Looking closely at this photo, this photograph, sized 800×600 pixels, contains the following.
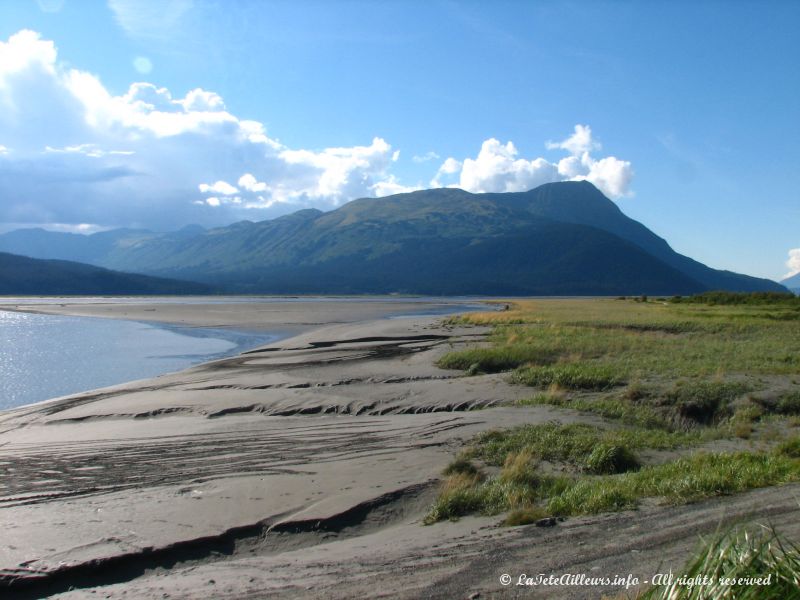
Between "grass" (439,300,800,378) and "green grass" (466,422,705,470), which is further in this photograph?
"grass" (439,300,800,378)

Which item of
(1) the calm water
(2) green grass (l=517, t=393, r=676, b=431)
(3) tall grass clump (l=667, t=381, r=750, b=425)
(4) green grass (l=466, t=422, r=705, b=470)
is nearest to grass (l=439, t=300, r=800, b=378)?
(3) tall grass clump (l=667, t=381, r=750, b=425)

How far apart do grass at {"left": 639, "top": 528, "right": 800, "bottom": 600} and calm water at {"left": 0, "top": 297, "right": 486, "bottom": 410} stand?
21.1 m

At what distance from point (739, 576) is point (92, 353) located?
35342mm

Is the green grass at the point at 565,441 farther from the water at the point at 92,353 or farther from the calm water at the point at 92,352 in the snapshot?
the water at the point at 92,353

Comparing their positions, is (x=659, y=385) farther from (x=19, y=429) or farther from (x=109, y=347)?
(x=109, y=347)

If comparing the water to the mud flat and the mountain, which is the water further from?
the mountain

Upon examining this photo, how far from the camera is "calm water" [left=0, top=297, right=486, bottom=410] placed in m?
23.9

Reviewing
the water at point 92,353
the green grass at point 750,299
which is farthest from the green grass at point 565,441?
the green grass at point 750,299

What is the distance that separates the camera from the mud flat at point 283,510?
646 centimetres

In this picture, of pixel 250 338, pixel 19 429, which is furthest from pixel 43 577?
pixel 250 338

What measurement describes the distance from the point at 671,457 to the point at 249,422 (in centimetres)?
973

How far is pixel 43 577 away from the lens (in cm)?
717

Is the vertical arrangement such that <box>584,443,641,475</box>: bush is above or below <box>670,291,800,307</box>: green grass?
below

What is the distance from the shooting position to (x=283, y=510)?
905 centimetres
